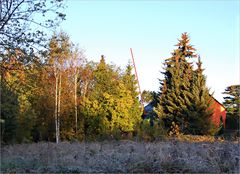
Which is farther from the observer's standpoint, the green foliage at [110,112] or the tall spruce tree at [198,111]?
the tall spruce tree at [198,111]

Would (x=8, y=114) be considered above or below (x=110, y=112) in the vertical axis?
below

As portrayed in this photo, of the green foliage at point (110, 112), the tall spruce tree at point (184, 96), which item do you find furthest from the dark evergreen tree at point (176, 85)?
the green foliage at point (110, 112)

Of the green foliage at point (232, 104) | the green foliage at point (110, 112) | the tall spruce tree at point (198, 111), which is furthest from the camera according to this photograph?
the green foliage at point (232, 104)

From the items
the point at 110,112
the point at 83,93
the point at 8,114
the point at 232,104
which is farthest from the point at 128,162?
the point at 232,104

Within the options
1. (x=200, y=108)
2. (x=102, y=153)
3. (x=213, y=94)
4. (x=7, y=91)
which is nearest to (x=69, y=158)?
(x=102, y=153)

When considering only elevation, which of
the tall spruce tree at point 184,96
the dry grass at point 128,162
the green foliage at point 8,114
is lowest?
the dry grass at point 128,162

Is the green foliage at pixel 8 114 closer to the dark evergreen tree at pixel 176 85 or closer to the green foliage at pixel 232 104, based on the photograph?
the dark evergreen tree at pixel 176 85

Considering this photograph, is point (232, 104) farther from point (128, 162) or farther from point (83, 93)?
point (128, 162)

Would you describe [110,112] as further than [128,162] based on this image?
Yes

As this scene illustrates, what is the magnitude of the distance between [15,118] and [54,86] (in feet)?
55.3

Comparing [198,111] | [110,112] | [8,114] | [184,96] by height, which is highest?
[184,96]

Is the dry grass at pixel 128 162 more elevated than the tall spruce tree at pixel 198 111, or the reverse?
the tall spruce tree at pixel 198 111

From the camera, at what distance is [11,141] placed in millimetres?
8953

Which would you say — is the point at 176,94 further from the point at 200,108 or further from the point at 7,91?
the point at 7,91
